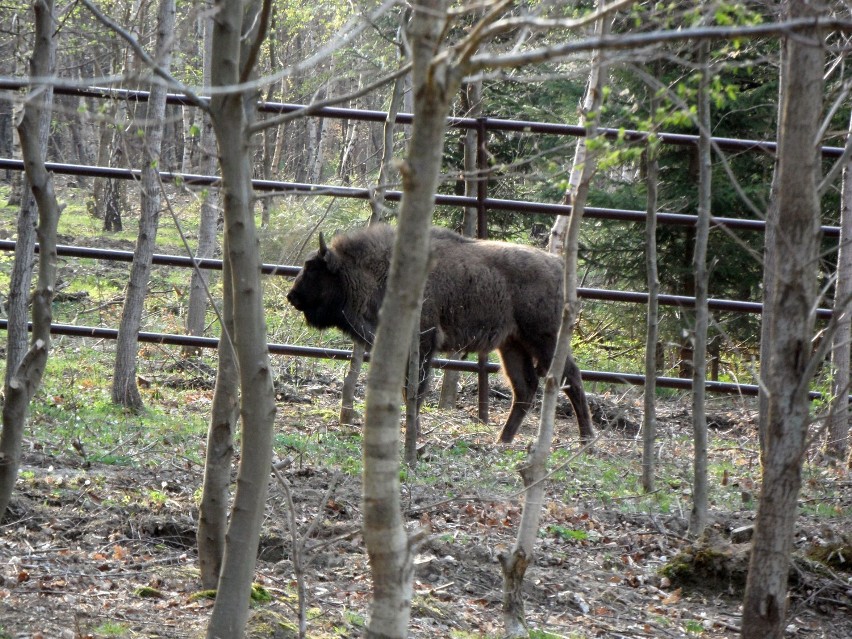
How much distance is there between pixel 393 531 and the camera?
2.38 metres

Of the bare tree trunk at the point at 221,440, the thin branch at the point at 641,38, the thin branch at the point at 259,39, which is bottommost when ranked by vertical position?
the bare tree trunk at the point at 221,440

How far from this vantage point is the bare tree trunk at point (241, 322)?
2.73 metres

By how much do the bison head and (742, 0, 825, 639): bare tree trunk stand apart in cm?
566

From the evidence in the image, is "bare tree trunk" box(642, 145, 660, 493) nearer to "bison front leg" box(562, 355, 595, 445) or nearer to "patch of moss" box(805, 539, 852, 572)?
"patch of moss" box(805, 539, 852, 572)

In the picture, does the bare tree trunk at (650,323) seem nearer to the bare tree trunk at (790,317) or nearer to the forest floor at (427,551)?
the forest floor at (427,551)

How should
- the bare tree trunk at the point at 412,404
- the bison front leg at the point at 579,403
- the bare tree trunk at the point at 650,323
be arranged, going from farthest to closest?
the bison front leg at the point at 579,403 < the bare tree trunk at the point at 412,404 < the bare tree trunk at the point at 650,323

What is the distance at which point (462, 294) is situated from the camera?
28.3 ft

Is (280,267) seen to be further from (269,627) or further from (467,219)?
(269,627)

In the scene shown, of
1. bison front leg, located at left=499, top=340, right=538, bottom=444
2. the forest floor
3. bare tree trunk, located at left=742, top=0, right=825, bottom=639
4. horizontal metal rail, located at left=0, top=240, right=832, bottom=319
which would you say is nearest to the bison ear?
horizontal metal rail, located at left=0, top=240, right=832, bottom=319

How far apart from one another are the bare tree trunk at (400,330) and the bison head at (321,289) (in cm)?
620

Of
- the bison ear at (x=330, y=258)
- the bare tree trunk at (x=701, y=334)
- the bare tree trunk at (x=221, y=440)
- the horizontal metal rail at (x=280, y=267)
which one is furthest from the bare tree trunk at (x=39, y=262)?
the bison ear at (x=330, y=258)

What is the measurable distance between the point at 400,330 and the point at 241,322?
760 mm

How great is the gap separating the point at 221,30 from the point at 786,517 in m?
2.61

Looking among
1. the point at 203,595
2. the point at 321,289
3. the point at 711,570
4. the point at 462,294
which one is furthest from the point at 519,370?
the point at 203,595
